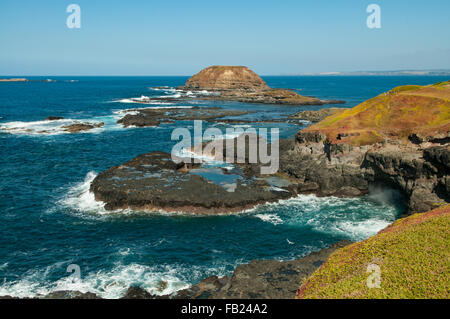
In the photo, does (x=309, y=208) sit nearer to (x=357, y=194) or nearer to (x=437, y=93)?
(x=357, y=194)

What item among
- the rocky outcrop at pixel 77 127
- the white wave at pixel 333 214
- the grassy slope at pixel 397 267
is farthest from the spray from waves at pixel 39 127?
the grassy slope at pixel 397 267

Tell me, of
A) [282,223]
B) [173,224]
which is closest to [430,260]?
[282,223]

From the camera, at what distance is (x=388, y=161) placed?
40.2 metres

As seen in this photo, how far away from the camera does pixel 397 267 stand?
16672 mm

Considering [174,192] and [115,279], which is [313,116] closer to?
[174,192]

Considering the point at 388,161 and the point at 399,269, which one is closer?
the point at 399,269

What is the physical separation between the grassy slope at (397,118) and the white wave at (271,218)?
16.2 metres

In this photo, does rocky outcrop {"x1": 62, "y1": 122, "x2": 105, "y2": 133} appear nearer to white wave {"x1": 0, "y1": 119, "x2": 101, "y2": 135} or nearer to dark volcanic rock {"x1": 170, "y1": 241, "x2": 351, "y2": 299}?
white wave {"x1": 0, "y1": 119, "x2": 101, "y2": 135}

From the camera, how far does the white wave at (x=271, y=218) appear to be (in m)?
35.3

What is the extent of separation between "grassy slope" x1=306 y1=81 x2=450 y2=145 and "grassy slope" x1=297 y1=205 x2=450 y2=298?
23893mm

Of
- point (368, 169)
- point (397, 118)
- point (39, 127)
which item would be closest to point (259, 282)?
point (368, 169)

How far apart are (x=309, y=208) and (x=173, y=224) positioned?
1570 cm

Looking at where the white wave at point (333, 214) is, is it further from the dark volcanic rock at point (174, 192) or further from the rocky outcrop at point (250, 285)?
the rocky outcrop at point (250, 285)

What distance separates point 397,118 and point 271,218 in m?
22.9
